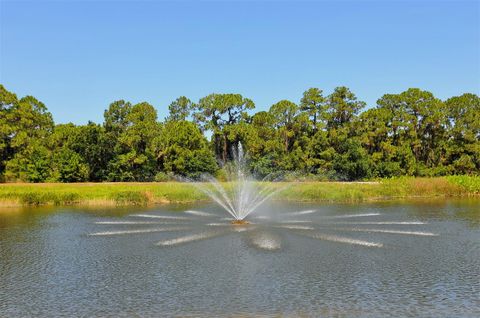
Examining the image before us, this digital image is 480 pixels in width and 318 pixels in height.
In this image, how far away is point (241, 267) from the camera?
865 inches

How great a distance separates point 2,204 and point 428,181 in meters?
→ 50.0

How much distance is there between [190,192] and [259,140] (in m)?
33.2

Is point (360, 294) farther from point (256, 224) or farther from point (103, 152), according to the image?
point (103, 152)

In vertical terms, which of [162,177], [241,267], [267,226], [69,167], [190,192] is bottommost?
[241,267]

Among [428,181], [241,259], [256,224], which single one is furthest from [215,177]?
[241,259]

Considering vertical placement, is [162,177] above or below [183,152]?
below

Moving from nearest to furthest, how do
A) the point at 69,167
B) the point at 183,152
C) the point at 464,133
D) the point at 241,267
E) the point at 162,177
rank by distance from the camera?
the point at 241,267 < the point at 69,167 < the point at 162,177 < the point at 183,152 < the point at 464,133

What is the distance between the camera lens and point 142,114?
85125 millimetres

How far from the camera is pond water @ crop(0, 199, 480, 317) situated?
53.7 ft

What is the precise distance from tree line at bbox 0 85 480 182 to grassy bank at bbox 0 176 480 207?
19.6 meters

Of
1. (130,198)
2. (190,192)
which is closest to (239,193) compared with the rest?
(190,192)

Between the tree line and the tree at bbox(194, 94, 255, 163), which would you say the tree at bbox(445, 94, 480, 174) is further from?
the tree at bbox(194, 94, 255, 163)

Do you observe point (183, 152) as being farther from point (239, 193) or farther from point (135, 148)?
point (239, 193)

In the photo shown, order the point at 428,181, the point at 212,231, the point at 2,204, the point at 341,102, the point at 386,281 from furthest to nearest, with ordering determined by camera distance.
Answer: the point at 341,102
the point at 428,181
the point at 2,204
the point at 212,231
the point at 386,281
